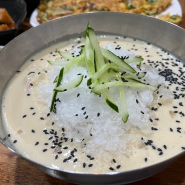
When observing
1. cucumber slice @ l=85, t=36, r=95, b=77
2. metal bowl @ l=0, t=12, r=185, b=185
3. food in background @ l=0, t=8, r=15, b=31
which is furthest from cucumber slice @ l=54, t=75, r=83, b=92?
food in background @ l=0, t=8, r=15, b=31

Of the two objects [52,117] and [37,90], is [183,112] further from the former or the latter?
[37,90]

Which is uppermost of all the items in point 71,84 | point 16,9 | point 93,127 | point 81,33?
point 16,9

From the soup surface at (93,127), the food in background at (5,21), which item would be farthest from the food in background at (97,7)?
the soup surface at (93,127)

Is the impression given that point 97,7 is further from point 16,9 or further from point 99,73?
point 99,73

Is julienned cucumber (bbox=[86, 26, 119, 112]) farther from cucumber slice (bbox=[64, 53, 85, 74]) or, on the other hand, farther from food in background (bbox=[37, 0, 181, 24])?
food in background (bbox=[37, 0, 181, 24])

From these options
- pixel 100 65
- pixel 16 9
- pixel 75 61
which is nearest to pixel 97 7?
pixel 16 9

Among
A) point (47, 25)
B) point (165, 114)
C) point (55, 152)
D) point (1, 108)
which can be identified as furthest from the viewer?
point (47, 25)

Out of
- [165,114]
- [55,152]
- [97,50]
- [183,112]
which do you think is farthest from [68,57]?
[183,112]
